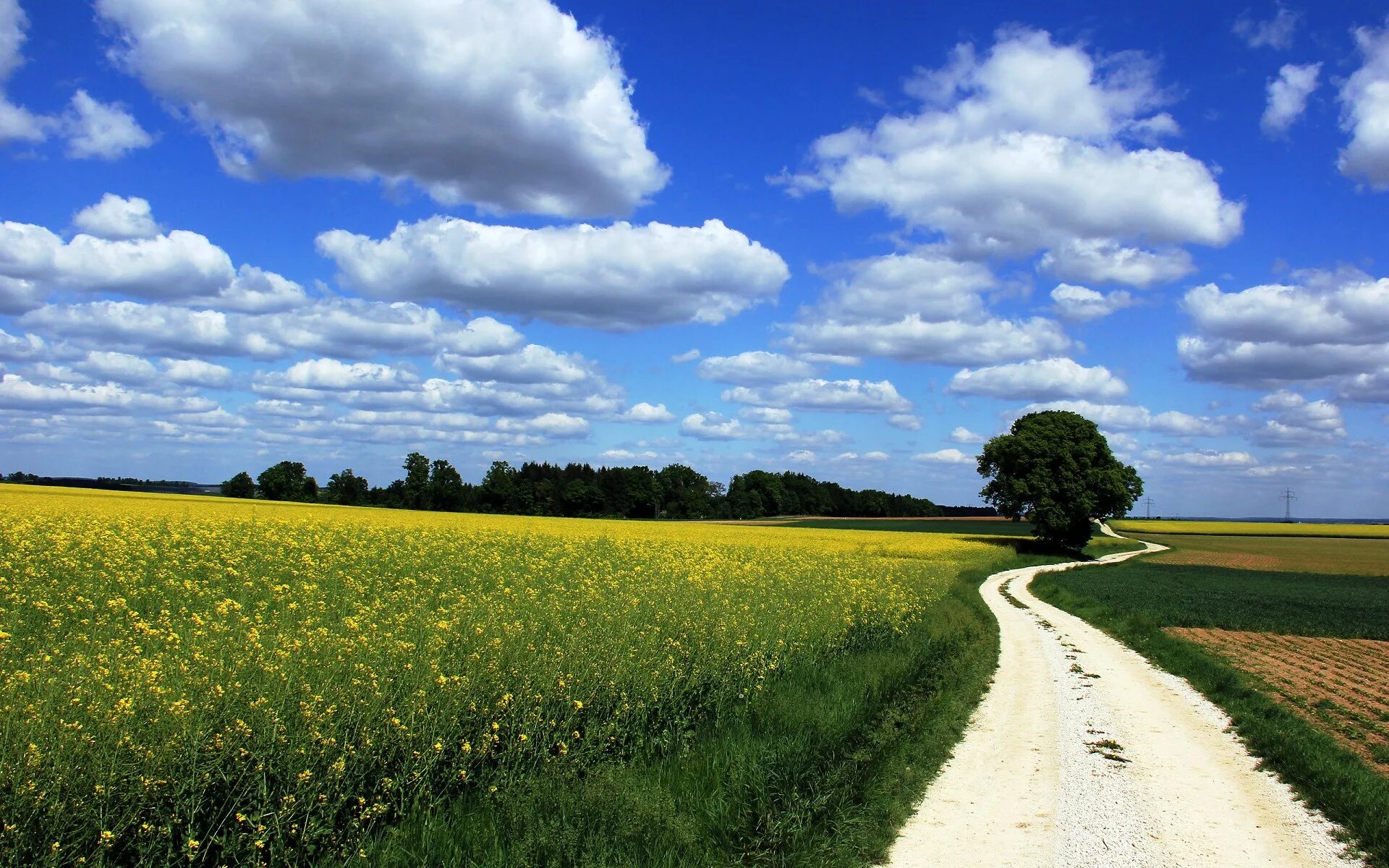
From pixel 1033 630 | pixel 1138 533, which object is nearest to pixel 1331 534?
pixel 1138 533

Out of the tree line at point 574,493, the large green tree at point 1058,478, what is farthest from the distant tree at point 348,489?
the large green tree at point 1058,478

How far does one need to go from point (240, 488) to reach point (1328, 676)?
11095cm

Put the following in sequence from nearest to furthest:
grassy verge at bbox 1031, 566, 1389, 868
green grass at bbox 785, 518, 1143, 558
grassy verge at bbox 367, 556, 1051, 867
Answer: grassy verge at bbox 367, 556, 1051, 867 → grassy verge at bbox 1031, 566, 1389, 868 → green grass at bbox 785, 518, 1143, 558

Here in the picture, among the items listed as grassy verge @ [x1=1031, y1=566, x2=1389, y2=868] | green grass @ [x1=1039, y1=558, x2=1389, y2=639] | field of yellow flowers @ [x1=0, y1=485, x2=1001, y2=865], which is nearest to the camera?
field of yellow flowers @ [x1=0, y1=485, x2=1001, y2=865]

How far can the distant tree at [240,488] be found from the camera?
4026 inches

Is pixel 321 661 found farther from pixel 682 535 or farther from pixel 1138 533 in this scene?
pixel 1138 533

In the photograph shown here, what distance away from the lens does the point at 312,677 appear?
22.4 feet

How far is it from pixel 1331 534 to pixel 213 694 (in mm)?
135473

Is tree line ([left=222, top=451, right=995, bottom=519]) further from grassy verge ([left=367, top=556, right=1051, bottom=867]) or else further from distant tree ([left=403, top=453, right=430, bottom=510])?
grassy verge ([left=367, top=556, right=1051, bottom=867])

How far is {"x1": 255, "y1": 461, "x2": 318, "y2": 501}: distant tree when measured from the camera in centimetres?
9725

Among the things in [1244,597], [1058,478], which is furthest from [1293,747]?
[1058,478]

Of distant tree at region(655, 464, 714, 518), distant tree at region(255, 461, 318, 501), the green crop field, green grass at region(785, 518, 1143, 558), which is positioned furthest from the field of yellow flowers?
distant tree at region(655, 464, 714, 518)

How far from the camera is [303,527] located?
22.4 meters

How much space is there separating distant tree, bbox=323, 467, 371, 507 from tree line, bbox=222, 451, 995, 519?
0.10 metres
